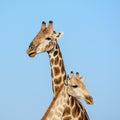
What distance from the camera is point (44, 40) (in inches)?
461

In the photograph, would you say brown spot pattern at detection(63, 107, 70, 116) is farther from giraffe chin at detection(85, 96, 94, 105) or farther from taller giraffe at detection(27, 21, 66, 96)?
giraffe chin at detection(85, 96, 94, 105)

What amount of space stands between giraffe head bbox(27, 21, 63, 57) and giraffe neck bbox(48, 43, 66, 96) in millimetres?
215

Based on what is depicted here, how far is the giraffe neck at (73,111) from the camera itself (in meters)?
11.2

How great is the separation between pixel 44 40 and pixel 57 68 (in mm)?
894

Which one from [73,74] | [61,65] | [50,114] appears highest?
[61,65]

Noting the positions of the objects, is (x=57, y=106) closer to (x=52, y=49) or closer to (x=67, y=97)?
(x=67, y=97)

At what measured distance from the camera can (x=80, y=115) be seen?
1142 cm

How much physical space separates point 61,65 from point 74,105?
142 centimetres

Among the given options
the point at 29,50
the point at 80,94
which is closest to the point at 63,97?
the point at 80,94

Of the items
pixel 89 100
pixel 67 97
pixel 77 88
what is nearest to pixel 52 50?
pixel 67 97

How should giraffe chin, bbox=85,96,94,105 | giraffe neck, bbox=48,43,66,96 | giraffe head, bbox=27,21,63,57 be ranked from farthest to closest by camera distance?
giraffe neck, bbox=48,43,66,96
giraffe head, bbox=27,21,63,57
giraffe chin, bbox=85,96,94,105

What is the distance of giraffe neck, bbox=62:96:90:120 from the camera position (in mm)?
11156

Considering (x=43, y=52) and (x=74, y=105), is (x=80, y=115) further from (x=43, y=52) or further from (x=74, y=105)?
(x=43, y=52)

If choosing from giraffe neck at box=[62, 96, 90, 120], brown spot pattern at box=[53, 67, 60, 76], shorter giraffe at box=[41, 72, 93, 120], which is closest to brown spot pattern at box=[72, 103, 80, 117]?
giraffe neck at box=[62, 96, 90, 120]
